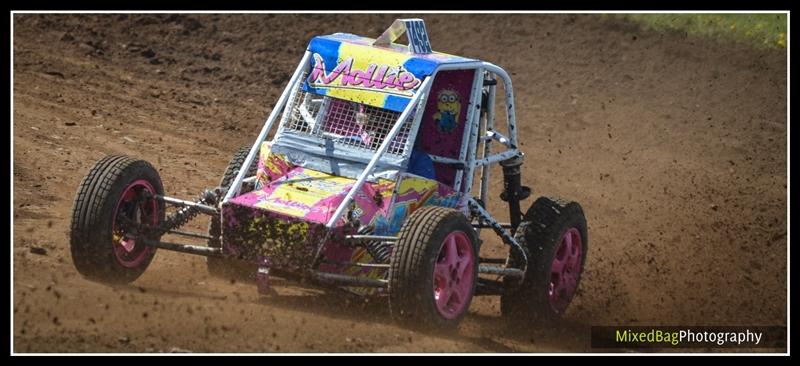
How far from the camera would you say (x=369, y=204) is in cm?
999

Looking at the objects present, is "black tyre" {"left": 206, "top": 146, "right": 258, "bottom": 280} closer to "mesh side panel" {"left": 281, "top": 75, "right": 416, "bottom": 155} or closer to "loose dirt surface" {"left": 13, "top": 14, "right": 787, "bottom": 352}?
"loose dirt surface" {"left": 13, "top": 14, "right": 787, "bottom": 352}

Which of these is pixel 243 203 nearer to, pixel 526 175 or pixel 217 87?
pixel 526 175

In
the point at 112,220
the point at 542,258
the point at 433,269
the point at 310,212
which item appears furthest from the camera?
the point at 542,258

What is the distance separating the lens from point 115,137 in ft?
48.8

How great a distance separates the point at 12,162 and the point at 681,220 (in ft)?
22.8

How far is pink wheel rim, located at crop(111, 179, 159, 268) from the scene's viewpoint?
9969 millimetres

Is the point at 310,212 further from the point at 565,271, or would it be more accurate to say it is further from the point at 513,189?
the point at 565,271

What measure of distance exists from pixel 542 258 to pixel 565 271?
25.4 inches

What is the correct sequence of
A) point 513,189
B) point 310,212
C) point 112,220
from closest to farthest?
point 310,212 → point 112,220 → point 513,189

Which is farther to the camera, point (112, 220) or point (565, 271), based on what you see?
point (565, 271)

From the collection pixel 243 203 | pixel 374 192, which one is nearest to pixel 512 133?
pixel 374 192

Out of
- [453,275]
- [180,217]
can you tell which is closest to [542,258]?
[453,275]

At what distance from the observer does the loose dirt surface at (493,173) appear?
30.8 feet

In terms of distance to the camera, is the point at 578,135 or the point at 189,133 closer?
the point at 189,133
